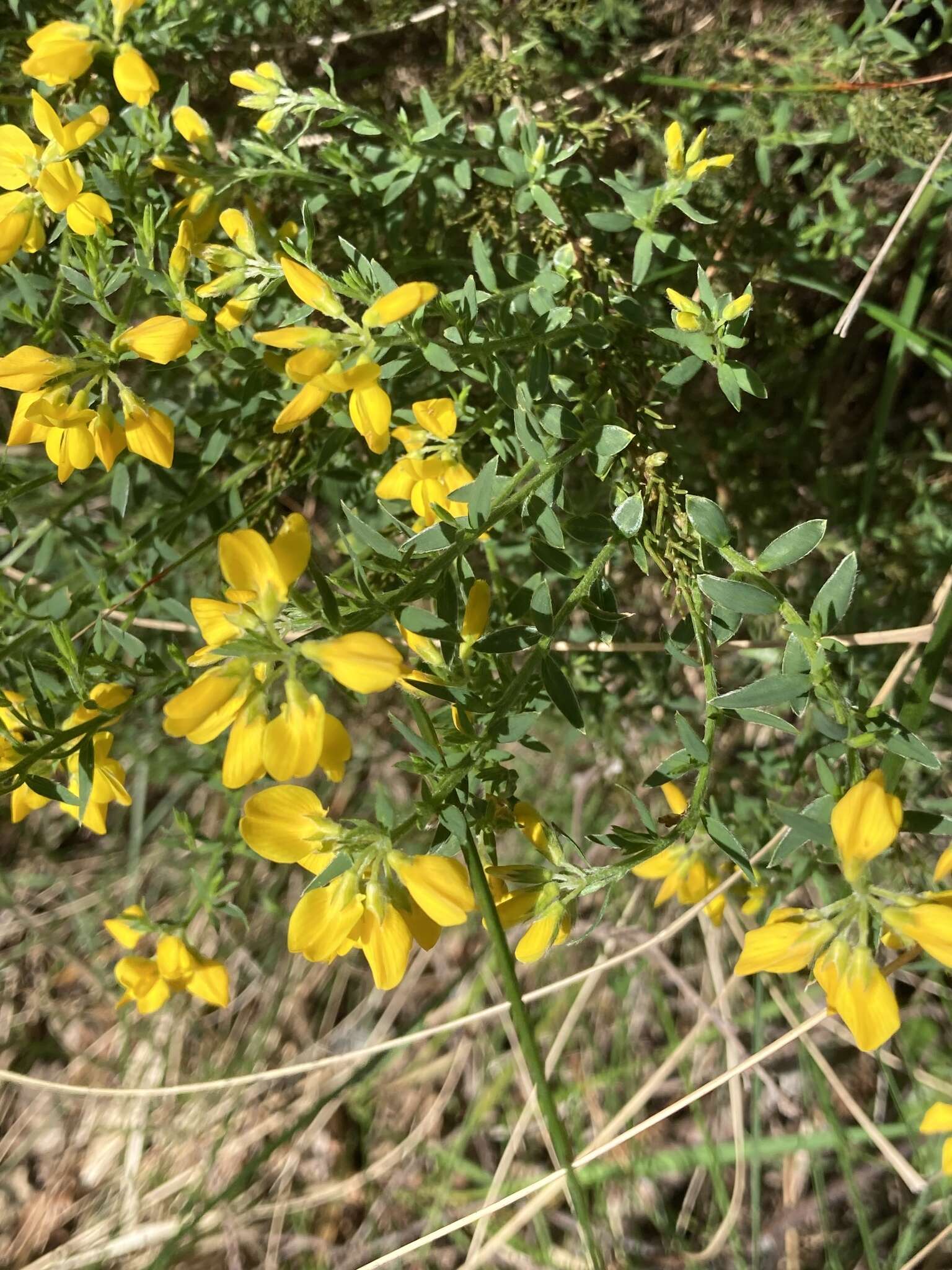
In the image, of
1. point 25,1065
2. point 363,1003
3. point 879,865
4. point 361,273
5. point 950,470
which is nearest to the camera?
point 361,273

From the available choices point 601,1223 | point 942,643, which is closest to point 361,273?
point 942,643

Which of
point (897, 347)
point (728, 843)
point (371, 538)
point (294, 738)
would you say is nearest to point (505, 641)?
point (371, 538)

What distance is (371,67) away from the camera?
2.69m

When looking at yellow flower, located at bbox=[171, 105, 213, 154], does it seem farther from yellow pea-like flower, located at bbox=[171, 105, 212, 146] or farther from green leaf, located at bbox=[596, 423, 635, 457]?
green leaf, located at bbox=[596, 423, 635, 457]

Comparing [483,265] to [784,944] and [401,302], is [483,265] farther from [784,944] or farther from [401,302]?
[784,944]

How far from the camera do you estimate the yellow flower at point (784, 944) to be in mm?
1470

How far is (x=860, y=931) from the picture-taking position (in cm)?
148

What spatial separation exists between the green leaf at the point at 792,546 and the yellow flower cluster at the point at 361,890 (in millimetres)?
710

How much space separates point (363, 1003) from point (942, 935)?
285cm

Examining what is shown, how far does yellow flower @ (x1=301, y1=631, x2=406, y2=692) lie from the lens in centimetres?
128

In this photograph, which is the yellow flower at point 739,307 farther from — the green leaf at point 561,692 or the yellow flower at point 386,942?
the yellow flower at point 386,942

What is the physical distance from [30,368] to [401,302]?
67 cm

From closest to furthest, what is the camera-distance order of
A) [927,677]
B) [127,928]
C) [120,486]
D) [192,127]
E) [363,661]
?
[363,661] < [927,677] < [192,127] < [120,486] < [127,928]

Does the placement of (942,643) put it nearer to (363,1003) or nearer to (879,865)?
(879,865)
